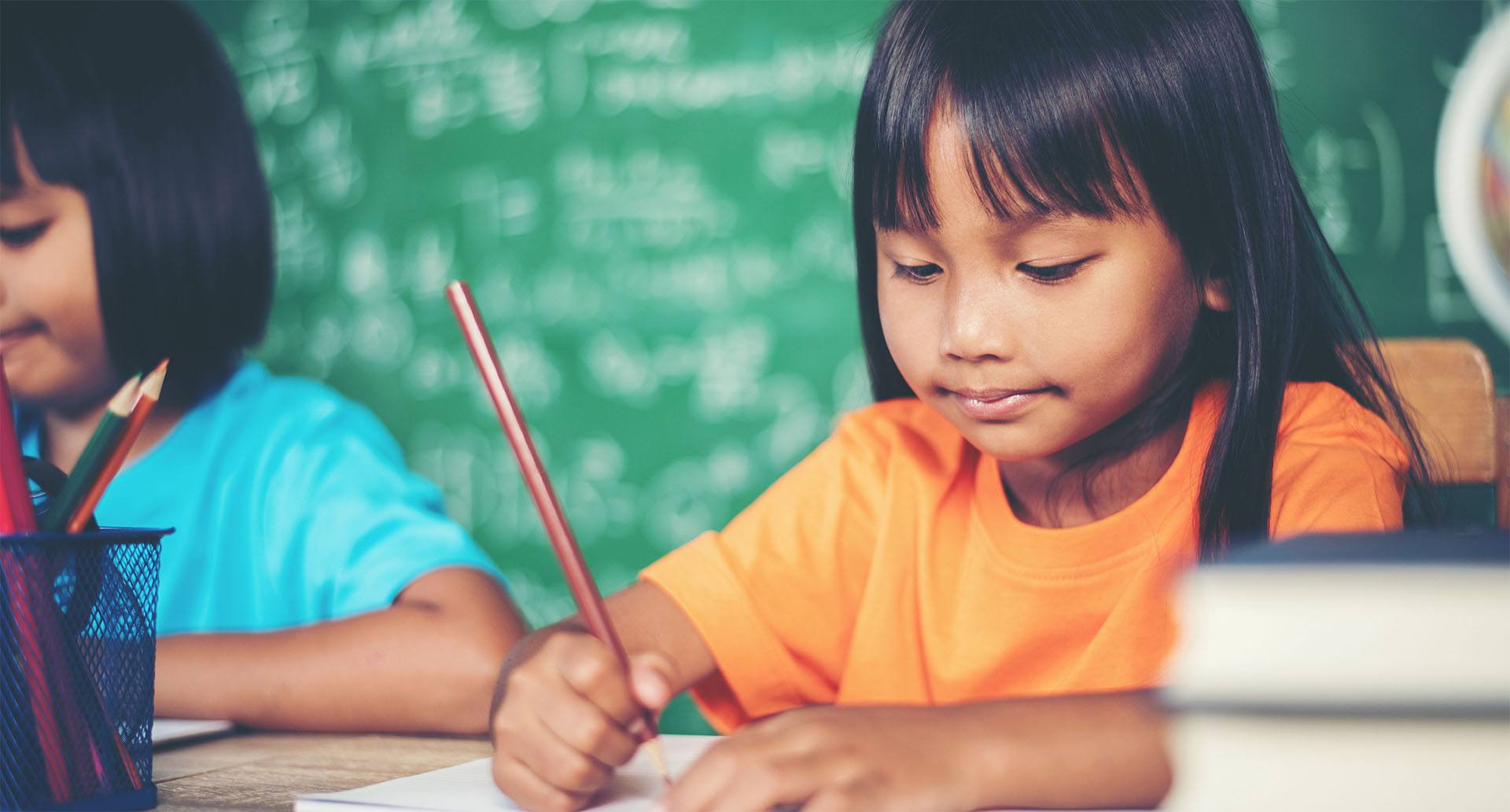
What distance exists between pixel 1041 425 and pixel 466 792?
1.25ft

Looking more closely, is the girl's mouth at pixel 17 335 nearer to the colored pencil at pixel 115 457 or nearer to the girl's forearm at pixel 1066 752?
the colored pencil at pixel 115 457

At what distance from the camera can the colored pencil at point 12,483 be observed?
51cm

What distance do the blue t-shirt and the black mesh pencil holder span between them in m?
0.52

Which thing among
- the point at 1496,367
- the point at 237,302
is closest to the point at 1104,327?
the point at 237,302

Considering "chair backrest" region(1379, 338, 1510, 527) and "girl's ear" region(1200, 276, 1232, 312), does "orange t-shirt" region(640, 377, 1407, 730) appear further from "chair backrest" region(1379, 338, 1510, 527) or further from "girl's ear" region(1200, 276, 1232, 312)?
"chair backrest" region(1379, 338, 1510, 527)

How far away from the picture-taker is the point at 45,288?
104 centimetres

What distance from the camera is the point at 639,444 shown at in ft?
6.36

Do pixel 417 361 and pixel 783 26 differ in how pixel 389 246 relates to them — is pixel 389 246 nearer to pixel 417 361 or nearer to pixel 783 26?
pixel 417 361

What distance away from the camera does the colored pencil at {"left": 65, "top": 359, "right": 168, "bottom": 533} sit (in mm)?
513

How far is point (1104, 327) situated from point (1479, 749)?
1.56ft

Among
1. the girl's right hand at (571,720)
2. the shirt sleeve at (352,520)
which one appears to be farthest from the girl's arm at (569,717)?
the shirt sleeve at (352,520)

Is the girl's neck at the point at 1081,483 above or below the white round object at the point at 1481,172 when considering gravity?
below

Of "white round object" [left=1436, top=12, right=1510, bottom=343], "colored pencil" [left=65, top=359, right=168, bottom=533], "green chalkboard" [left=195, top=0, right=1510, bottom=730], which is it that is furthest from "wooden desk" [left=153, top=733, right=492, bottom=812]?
"white round object" [left=1436, top=12, right=1510, bottom=343]

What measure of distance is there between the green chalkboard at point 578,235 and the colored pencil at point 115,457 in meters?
1.36
